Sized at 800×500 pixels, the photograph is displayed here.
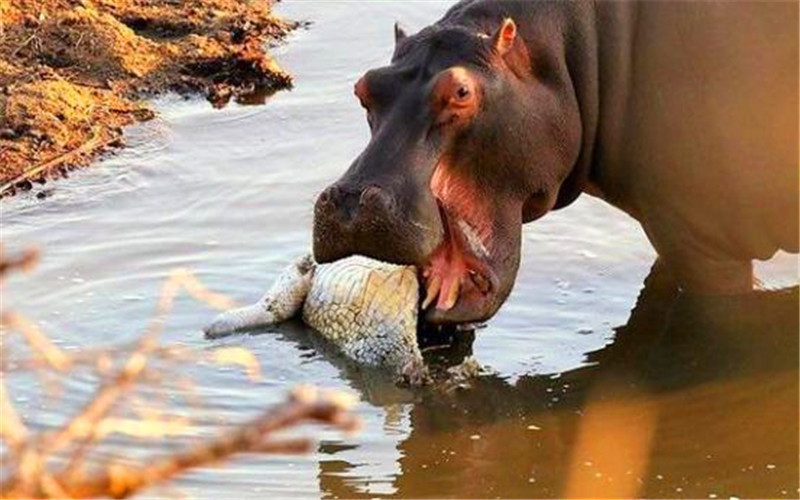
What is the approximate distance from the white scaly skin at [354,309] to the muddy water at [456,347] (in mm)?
80

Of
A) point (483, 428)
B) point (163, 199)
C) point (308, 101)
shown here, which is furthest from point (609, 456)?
point (308, 101)

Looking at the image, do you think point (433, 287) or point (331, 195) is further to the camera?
point (433, 287)

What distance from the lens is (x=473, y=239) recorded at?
16.4 ft

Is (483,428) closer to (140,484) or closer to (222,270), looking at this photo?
(222,270)

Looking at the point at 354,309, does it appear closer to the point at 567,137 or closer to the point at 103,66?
the point at 567,137

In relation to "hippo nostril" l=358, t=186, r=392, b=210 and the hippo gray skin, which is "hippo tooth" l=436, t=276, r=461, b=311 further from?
"hippo nostril" l=358, t=186, r=392, b=210

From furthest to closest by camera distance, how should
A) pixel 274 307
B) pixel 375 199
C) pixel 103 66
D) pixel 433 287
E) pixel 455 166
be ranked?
pixel 103 66 < pixel 274 307 < pixel 433 287 < pixel 455 166 < pixel 375 199

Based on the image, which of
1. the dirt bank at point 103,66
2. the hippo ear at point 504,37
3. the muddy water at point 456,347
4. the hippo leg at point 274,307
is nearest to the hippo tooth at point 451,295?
the muddy water at point 456,347

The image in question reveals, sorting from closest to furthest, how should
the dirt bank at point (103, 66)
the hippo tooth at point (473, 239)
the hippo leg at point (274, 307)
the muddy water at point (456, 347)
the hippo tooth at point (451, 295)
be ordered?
the muddy water at point (456, 347)
the hippo tooth at point (473, 239)
the hippo tooth at point (451, 295)
the hippo leg at point (274, 307)
the dirt bank at point (103, 66)

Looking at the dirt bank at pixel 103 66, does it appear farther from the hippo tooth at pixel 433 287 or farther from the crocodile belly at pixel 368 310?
the hippo tooth at pixel 433 287

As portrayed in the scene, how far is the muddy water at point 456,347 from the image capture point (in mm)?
4785

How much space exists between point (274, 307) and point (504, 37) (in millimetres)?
1406

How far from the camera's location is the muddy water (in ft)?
15.7

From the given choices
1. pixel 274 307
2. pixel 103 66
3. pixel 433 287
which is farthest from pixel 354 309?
pixel 103 66
